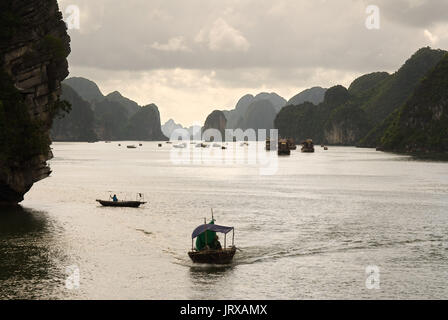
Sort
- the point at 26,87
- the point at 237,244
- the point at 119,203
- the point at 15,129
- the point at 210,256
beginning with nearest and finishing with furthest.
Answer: the point at 210,256
the point at 237,244
the point at 15,129
the point at 26,87
the point at 119,203

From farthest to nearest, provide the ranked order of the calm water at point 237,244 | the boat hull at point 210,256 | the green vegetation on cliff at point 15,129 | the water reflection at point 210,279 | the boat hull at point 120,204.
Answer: the boat hull at point 120,204
the green vegetation on cliff at point 15,129
the boat hull at point 210,256
the calm water at point 237,244
the water reflection at point 210,279

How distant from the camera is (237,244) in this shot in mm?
55500

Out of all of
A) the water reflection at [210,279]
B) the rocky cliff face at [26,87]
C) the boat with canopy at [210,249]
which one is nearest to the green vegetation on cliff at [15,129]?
the rocky cliff face at [26,87]

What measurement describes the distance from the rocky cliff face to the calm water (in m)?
5.32

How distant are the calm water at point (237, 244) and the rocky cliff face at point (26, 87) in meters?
5.32

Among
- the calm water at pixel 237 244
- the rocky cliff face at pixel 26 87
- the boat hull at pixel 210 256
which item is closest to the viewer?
the calm water at pixel 237 244

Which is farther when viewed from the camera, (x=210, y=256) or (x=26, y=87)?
(x=26, y=87)

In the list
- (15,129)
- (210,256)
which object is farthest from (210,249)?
(15,129)

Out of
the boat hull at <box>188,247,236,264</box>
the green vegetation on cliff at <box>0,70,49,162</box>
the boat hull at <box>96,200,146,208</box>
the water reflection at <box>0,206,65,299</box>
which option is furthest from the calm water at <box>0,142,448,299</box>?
the green vegetation on cliff at <box>0,70,49,162</box>

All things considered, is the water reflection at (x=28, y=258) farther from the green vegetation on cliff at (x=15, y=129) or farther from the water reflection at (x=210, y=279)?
the water reflection at (x=210, y=279)

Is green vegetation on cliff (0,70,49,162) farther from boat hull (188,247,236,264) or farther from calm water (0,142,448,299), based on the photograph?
boat hull (188,247,236,264)

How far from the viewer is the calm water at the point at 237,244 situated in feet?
133

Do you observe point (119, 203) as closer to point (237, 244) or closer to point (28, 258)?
point (237, 244)

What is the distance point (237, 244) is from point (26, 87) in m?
34.7
